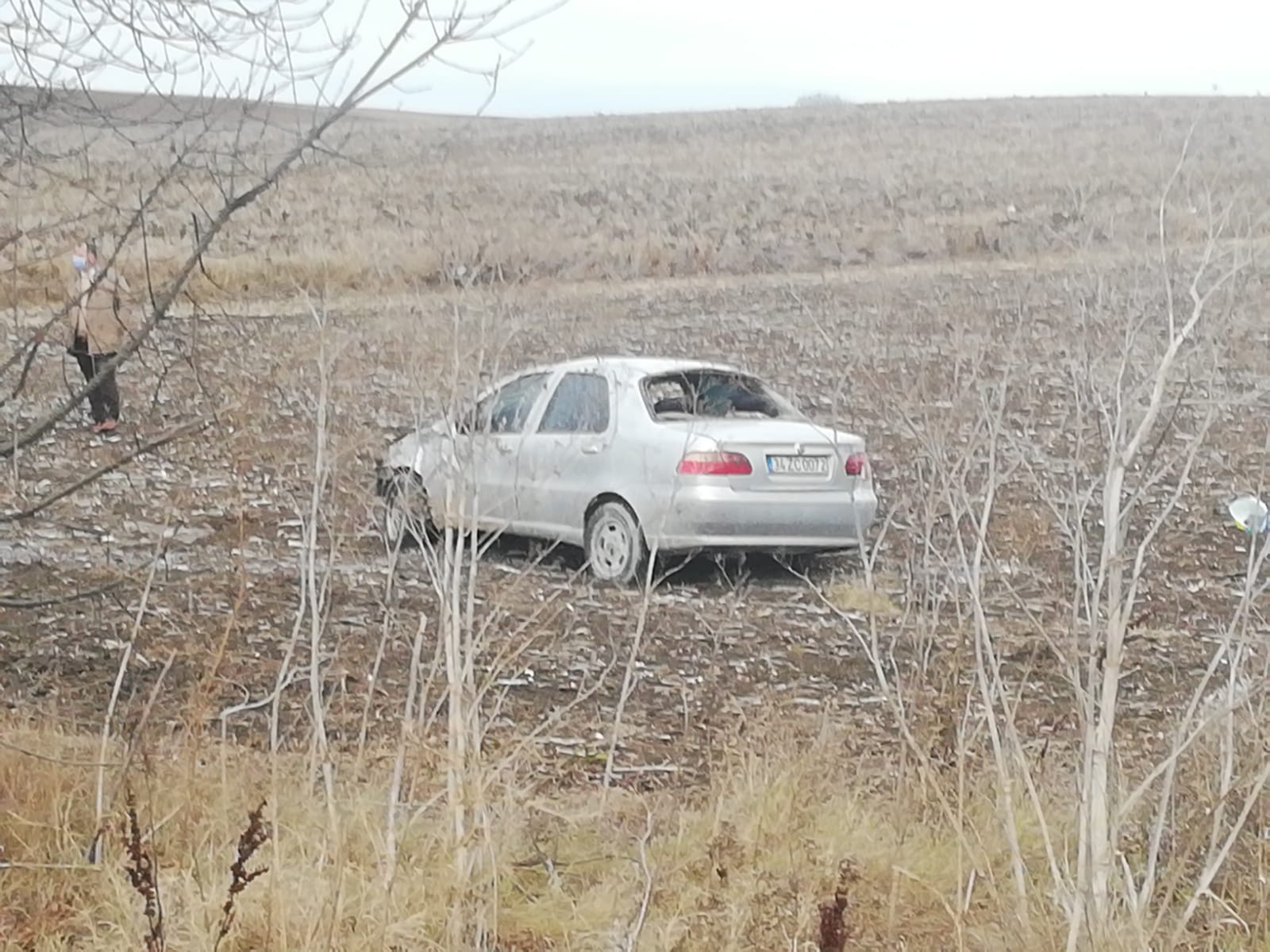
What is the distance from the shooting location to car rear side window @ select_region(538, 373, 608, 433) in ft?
34.9

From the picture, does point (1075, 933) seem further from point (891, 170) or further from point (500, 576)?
point (891, 170)

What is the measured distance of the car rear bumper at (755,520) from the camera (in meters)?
10.2

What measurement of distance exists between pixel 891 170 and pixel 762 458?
37.2m

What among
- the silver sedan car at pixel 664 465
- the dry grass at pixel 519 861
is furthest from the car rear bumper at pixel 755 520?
the dry grass at pixel 519 861

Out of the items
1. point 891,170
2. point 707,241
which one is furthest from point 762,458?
point 891,170

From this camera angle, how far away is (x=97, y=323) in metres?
13.3

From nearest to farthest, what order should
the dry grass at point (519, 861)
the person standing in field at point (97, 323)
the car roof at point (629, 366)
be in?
the dry grass at point (519, 861), the person standing in field at point (97, 323), the car roof at point (629, 366)

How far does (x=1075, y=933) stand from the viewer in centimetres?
437

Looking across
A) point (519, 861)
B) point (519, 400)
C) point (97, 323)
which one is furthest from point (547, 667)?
point (97, 323)

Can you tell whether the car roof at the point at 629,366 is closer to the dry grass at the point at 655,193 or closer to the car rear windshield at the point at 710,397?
the car rear windshield at the point at 710,397

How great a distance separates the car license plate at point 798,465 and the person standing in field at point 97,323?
3.71 m

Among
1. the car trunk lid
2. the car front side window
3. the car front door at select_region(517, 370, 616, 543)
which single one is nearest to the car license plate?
the car trunk lid

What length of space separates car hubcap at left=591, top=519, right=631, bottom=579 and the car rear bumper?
7.8 inches

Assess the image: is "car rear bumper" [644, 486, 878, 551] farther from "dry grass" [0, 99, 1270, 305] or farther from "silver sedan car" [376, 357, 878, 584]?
"dry grass" [0, 99, 1270, 305]
